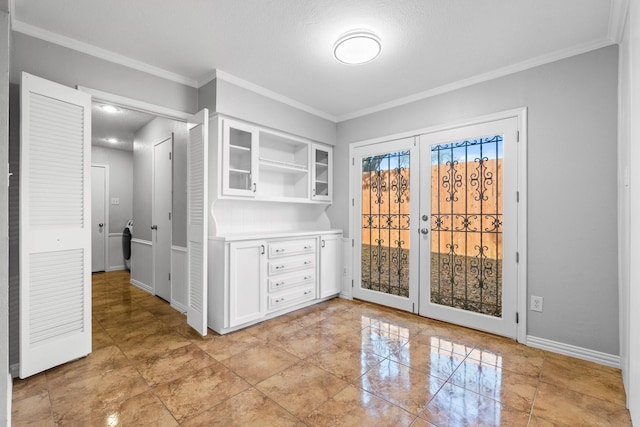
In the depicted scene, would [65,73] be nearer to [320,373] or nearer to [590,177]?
[320,373]

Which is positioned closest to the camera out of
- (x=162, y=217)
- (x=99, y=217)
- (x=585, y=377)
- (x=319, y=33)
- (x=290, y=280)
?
(x=585, y=377)

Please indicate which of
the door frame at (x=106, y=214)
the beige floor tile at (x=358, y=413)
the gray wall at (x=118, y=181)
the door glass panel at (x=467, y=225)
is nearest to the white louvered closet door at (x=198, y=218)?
the beige floor tile at (x=358, y=413)

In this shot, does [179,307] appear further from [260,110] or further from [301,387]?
[260,110]

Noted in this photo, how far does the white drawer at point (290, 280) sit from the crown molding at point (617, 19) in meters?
3.29

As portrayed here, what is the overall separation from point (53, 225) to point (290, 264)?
6.69ft

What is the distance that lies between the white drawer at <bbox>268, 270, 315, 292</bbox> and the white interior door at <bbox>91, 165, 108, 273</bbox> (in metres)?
4.41

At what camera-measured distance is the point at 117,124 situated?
446 cm

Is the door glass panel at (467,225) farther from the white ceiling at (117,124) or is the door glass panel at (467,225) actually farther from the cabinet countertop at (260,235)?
the white ceiling at (117,124)

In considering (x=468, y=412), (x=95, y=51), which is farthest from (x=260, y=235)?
(x=468, y=412)

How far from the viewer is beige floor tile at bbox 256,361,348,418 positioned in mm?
1776

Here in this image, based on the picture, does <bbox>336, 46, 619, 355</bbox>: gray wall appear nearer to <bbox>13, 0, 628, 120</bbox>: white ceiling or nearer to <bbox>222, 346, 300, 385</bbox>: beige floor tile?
<bbox>13, 0, 628, 120</bbox>: white ceiling

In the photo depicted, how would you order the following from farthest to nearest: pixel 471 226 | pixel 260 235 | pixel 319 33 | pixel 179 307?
pixel 179 307
pixel 260 235
pixel 471 226
pixel 319 33

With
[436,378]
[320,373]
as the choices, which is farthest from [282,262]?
[436,378]

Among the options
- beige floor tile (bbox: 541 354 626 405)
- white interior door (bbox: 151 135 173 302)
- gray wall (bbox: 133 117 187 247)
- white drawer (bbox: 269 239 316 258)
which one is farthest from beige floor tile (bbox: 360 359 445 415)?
white interior door (bbox: 151 135 173 302)
